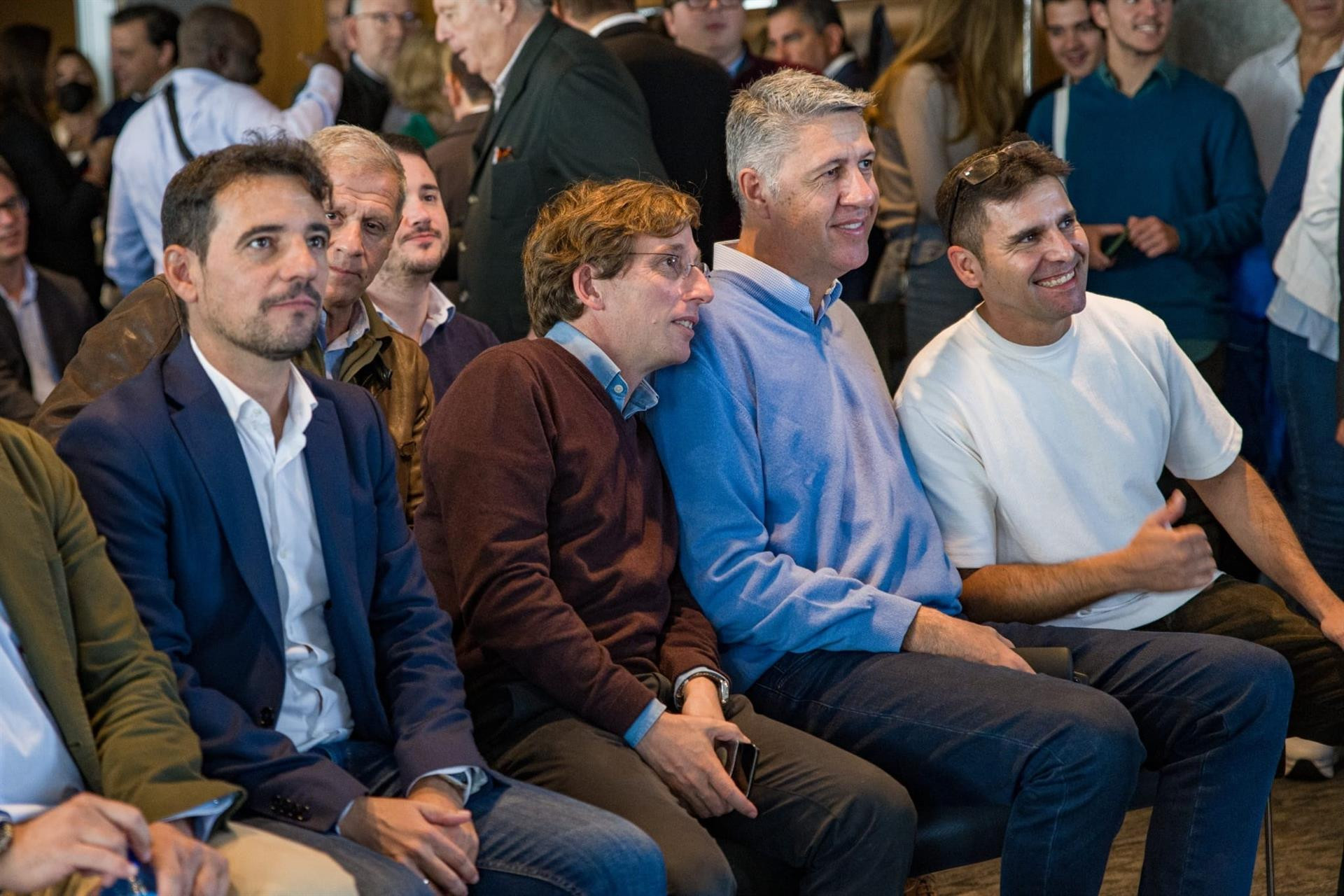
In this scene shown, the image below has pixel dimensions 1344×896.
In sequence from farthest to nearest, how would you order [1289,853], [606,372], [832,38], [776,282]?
[832,38]
[1289,853]
[776,282]
[606,372]

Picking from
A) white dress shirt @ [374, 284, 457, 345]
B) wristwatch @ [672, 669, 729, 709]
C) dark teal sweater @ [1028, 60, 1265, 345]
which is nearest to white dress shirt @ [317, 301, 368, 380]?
white dress shirt @ [374, 284, 457, 345]

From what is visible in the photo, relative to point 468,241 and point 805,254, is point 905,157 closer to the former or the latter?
point 468,241

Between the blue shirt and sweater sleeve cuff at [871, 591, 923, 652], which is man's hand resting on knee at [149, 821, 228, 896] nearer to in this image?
the blue shirt

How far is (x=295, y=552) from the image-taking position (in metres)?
2.10

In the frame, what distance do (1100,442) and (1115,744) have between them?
64cm

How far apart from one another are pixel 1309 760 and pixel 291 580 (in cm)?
249

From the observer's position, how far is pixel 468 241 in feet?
12.2

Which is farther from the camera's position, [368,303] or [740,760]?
[368,303]

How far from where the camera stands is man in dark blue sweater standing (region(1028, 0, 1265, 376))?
4090 mm

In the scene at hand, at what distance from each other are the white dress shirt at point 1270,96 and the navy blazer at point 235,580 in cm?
311

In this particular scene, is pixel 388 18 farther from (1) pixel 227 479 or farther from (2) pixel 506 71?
(1) pixel 227 479

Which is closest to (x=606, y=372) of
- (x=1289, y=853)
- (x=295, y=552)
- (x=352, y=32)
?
(x=295, y=552)

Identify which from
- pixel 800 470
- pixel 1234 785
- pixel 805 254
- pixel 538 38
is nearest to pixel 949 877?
pixel 1234 785

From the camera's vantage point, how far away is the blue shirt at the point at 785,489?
8.21 ft
